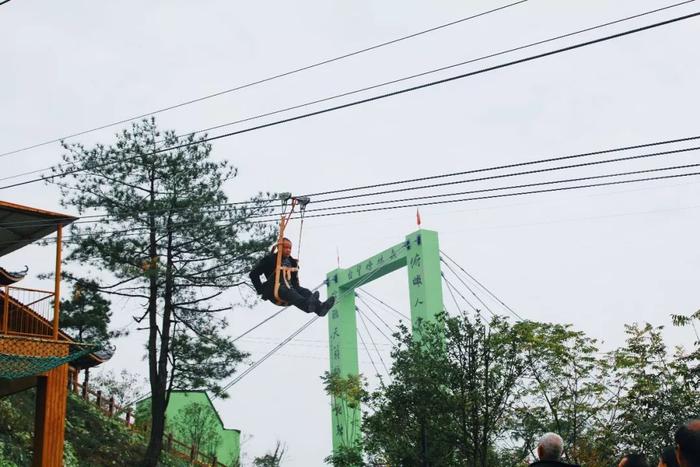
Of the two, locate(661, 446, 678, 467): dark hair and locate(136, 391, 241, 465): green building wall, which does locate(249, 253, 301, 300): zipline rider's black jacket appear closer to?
locate(661, 446, 678, 467): dark hair

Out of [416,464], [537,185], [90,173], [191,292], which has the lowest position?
[416,464]

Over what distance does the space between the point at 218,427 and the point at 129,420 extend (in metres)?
6.27

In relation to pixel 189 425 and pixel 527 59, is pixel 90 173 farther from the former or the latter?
pixel 527 59

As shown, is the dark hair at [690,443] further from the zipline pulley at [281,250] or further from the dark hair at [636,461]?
the zipline pulley at [281,250]

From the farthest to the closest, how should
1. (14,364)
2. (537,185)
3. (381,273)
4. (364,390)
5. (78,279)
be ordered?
1. (381,273)
2. (78,279)
3. (364,390)
4. (14,364)
5. (537,185)

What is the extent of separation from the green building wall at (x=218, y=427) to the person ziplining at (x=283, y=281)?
21.3m

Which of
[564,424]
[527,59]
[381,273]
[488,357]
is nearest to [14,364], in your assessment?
[488,357]

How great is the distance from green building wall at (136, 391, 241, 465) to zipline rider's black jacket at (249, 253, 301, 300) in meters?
21.2

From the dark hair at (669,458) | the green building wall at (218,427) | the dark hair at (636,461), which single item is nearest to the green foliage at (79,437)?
the green building wall at (218,427)

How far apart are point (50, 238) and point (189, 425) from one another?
476 inches

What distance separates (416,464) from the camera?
18.3 meters

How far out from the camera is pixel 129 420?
30.7 m

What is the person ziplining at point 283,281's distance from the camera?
1252cm

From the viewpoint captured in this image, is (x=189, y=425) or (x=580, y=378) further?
(x=189, y=425)
